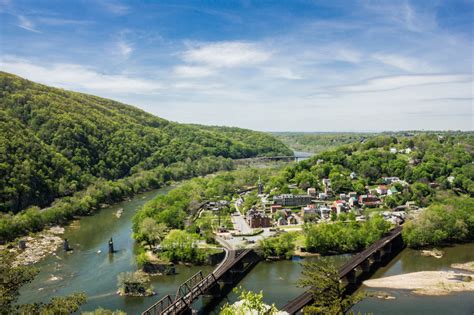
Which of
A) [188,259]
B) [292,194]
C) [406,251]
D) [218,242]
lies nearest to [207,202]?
[292,194]

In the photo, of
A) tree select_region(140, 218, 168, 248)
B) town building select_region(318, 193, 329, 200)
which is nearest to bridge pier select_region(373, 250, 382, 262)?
tree select_region(140, 218, 168, 248)

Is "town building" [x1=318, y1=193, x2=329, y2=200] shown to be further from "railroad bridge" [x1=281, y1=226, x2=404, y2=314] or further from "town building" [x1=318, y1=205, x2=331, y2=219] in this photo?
"railroad bridge" [x1=281, y1=226, x2=404, y2=314]

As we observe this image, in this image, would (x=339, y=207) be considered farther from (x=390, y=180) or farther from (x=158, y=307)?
(x=158, y=307)

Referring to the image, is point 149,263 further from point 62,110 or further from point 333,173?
point 62,110

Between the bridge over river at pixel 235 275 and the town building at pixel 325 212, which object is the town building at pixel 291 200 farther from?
the bridge over river at pixel 235 275

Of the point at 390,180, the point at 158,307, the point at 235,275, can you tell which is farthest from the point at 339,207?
the point at 158,307

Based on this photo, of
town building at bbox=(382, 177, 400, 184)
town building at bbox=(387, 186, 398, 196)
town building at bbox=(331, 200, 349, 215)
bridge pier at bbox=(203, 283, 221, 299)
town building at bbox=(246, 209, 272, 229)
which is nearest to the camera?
bridge pier at bbox=(203, 283, 221, 299)

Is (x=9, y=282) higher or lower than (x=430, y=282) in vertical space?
higher
